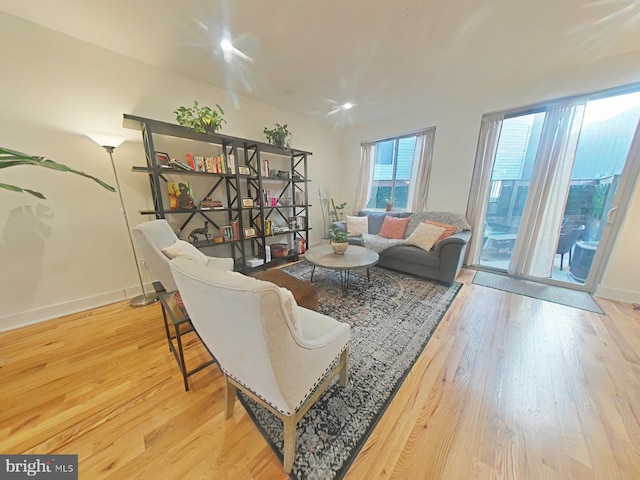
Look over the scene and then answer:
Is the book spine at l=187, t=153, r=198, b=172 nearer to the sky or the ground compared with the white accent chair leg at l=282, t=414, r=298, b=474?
nearer to the sky

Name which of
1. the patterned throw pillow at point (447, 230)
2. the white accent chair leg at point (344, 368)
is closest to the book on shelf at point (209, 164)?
the white accent chair leg at point (344, 368)

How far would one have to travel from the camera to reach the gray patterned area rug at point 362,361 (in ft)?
3.28

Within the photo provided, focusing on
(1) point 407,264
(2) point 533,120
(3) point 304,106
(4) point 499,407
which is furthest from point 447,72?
(4) point 499,407

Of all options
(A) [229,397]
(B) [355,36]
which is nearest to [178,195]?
(A) [229,397]

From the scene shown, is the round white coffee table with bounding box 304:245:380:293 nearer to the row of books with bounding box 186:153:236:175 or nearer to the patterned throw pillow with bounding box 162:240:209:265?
the patterned throw pillow with bounding box 162:240:209:265

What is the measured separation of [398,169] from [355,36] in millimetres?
2477

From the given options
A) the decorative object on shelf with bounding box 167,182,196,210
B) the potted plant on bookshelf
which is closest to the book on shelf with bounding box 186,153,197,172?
the decorative object on shelf with bounding box 167,182,196,210

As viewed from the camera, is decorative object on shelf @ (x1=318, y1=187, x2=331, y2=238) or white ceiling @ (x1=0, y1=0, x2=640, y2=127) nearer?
white ceiling @ (x1=0, y1=0, x2=640, y2=127)

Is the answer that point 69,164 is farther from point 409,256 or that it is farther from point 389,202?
point 389,202

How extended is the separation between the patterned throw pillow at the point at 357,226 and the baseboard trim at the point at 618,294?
2.89 metres

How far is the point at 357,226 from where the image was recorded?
3.79 metres

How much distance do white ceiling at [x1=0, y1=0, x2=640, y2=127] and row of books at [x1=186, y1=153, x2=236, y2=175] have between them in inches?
30.3

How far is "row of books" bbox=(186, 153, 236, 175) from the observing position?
2488 millimetres

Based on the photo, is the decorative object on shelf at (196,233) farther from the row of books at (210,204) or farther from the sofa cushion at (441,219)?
the sofa cushion at (441,219)
